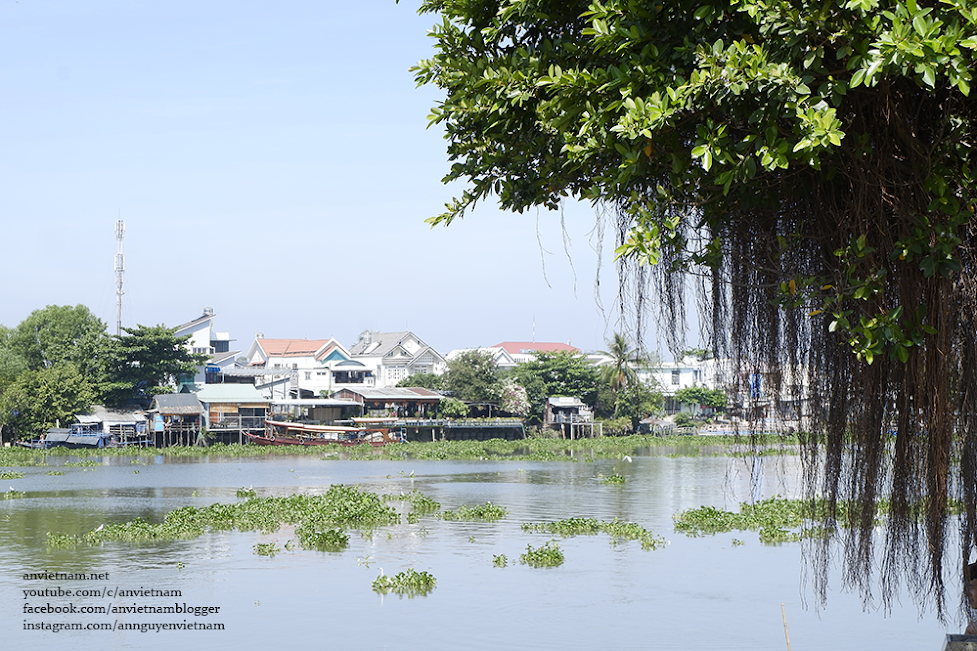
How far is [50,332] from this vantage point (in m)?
67.8

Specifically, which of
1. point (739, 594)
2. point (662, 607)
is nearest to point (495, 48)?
point (662, 607)

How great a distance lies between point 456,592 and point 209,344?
7843 cm

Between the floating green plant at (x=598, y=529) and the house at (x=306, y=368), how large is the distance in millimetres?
56101

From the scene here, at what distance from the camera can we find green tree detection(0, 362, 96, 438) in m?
59.2

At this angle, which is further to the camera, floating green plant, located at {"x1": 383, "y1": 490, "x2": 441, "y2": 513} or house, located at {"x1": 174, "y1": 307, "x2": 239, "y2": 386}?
house, located at {"x1": 174, "y1": 307, "x2": 239, "y2": 386}

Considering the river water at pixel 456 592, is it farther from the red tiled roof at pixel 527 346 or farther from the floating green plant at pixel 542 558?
the red tiled roof at pixel 527 346

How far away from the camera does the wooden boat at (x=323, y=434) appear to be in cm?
6612

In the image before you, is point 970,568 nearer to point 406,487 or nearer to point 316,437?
point 406,487

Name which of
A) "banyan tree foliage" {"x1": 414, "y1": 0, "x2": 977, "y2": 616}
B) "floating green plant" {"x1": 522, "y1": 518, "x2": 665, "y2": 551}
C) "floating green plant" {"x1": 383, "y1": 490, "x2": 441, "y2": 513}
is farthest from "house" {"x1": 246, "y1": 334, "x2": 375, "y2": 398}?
"banyan tree foliage" {"x1": 414, "y1": 0, "x2": 977, "y2": 616}

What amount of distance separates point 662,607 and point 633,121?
38.9 ft

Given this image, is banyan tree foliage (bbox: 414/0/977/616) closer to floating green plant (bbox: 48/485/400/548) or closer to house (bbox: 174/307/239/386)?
floating green plant (bbox: 48/485/400/548)

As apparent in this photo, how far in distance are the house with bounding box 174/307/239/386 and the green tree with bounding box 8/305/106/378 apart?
11626mm

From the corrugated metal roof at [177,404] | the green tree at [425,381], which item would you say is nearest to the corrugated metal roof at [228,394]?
the corrugated metal roof at [177,404]

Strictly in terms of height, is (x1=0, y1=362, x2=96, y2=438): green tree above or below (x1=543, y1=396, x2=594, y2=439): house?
above
